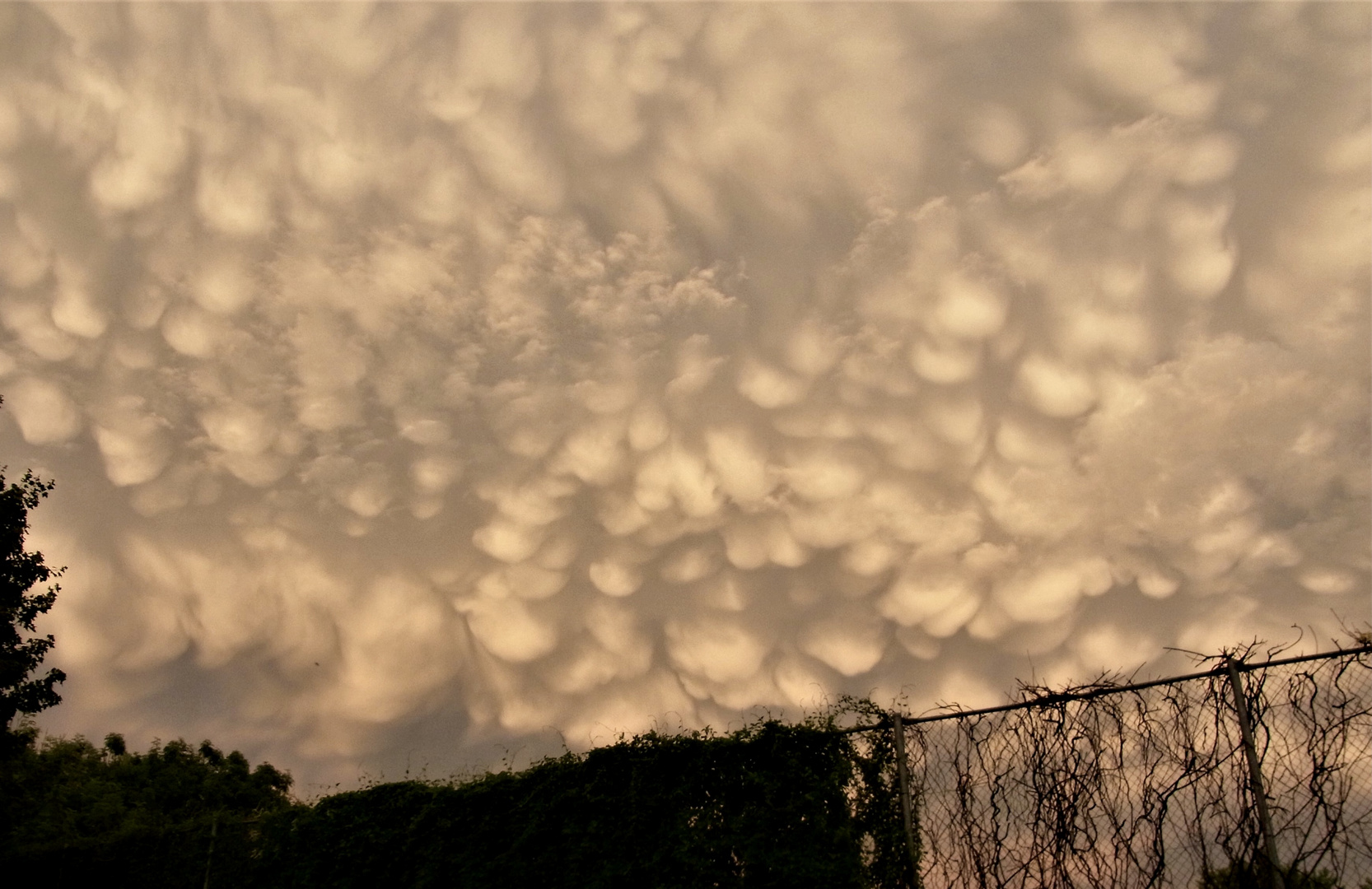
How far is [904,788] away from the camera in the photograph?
654 cm

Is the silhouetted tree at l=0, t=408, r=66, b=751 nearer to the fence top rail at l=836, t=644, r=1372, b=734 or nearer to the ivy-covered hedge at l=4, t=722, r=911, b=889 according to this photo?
the ivy-covered hedge at l=4, t=722, r=911, b=889

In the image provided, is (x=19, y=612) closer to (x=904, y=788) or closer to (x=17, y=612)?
(x=17, y=612)

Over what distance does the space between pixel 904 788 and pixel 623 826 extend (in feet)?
8.64

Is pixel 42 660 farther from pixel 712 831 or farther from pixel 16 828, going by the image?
pixel 712 831

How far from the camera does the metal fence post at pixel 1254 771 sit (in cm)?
483

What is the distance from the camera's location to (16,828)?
1573cm

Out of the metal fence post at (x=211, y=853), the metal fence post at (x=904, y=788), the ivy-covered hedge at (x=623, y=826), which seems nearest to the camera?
the metal fence post at (x=904, y=788)

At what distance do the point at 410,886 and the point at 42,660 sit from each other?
40.0ft

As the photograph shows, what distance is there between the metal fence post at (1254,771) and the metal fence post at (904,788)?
234 cm

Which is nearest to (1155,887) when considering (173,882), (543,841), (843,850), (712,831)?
(843,850)

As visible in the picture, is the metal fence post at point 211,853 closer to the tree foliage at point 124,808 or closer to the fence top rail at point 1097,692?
the tree foliage at point 124,808

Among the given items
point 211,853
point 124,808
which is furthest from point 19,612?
point 124,808

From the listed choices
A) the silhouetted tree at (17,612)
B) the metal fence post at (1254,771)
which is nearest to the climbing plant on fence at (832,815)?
the metal fence post at (1254,771)

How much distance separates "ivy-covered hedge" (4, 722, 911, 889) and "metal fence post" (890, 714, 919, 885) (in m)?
0.07
